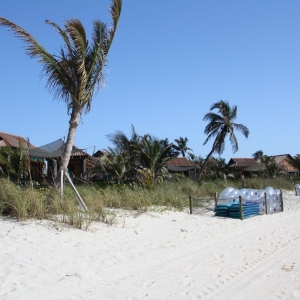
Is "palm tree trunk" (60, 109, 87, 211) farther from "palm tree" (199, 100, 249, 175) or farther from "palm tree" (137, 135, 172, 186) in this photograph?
"palm tree" (199, 100, 249, 175)

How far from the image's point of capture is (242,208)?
42.8 ft

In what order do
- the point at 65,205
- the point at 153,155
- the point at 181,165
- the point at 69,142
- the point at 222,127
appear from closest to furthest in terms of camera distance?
the point at 65,205 < the point at 69,142 < the point at 153,155 < the point at 222,127 < the point at 181,165

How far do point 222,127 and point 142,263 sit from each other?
82.9 feet

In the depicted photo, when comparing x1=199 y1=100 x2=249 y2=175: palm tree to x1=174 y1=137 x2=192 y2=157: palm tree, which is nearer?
x1=199 y1=100 x2=249 y2=175: palm tree

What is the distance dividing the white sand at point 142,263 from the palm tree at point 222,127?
21236 millimetres

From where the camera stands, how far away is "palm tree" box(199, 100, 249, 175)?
30.5 m

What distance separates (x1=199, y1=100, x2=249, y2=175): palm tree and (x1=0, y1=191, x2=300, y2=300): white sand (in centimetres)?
2124

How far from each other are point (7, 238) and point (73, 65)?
225 inches

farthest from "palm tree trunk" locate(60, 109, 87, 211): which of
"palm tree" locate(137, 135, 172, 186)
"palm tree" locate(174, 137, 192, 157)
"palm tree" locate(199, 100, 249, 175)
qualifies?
"palm tree" locate(174, 137, 192, 157)

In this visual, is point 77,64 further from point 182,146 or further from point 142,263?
point 182,146

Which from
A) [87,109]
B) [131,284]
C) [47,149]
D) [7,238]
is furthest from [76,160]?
[131,284]

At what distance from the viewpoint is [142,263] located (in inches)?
260

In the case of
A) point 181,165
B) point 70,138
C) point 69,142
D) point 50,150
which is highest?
point 181,165

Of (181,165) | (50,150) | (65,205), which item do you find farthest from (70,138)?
(181,165)
